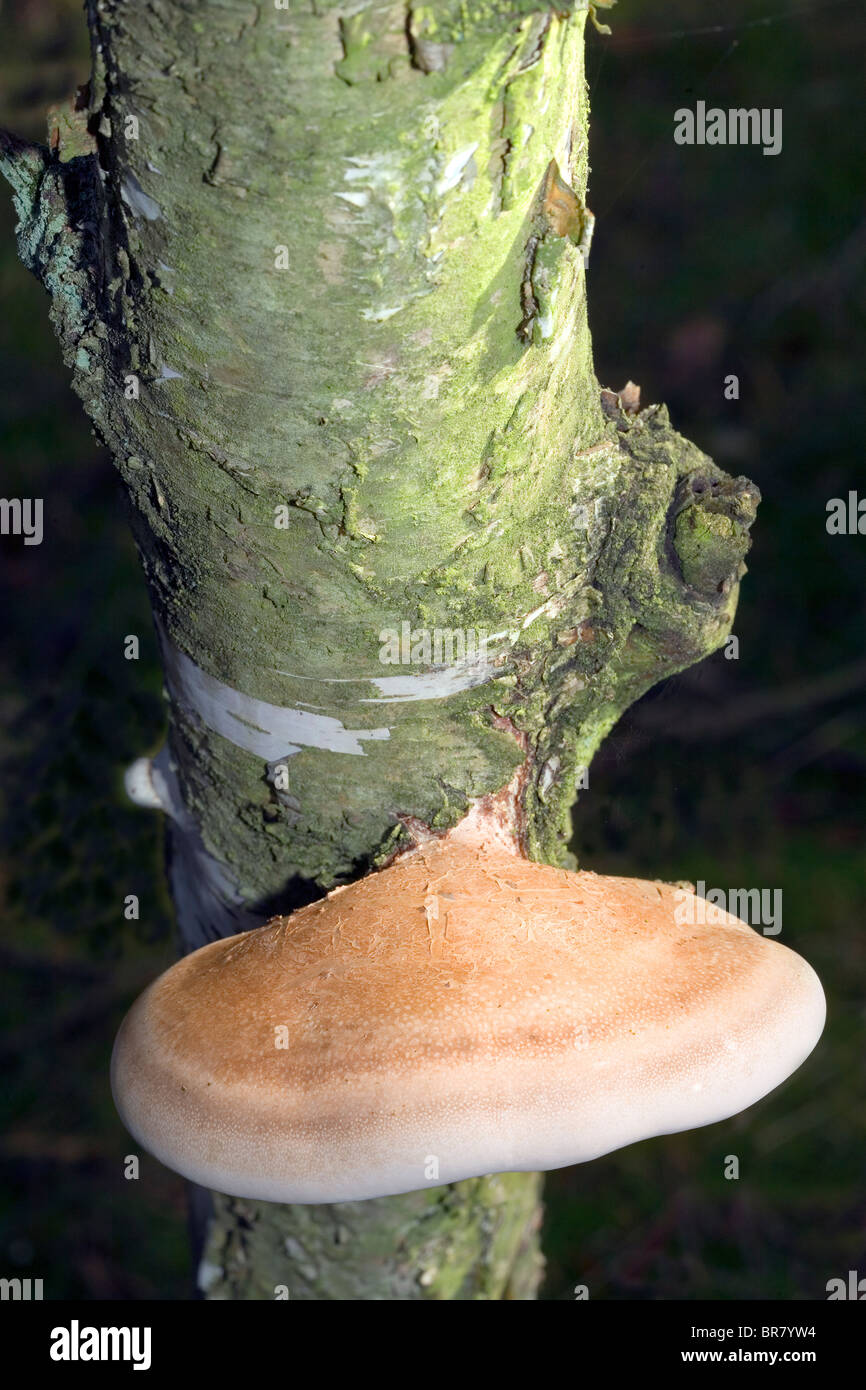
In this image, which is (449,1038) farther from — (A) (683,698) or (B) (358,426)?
(A) (683,698)

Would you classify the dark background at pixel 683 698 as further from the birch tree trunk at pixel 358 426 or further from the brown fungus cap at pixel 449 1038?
the brown fungus cap at pixel 449 1038

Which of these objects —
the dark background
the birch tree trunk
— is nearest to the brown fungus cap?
the birch tree trunk

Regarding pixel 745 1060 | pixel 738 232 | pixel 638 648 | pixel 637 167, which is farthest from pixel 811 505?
pixel 745 1060

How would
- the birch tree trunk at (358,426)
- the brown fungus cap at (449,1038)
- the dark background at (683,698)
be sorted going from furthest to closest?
the dark background at (683,698), the brown fungus cap at (449,1038), the birch tree trunk at (358,426)

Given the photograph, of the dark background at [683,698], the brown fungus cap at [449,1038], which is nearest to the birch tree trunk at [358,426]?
the brown fungus cap at [449,1038]

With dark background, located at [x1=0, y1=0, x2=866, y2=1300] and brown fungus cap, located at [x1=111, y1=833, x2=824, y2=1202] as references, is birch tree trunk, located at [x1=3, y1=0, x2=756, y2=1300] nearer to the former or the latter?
brown fungus cap, located at [x1=111, y1=833, x2=824, y2=1202]
